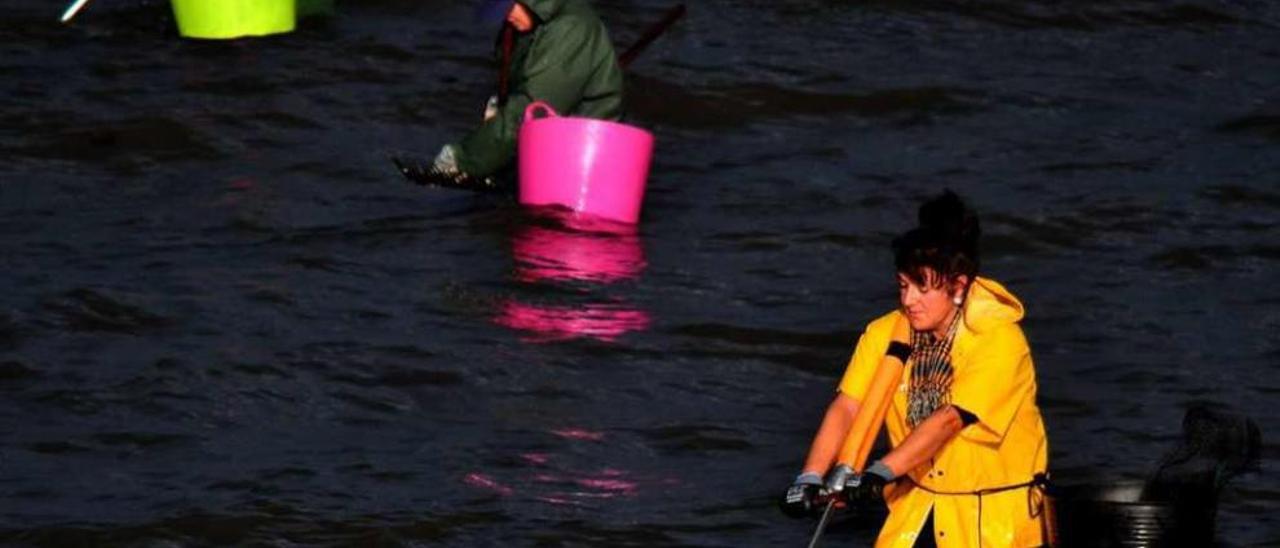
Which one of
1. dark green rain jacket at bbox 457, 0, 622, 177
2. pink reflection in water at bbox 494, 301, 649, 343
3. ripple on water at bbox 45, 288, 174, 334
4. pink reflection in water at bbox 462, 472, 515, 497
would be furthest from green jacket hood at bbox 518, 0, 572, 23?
pink reflection in water at bbox 462, 472, 515, 497

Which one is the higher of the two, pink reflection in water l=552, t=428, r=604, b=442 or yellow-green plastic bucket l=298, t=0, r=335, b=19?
yellow-green plastic bucket l=298, t=0, r=335, b=19

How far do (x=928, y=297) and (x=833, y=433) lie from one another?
45cm

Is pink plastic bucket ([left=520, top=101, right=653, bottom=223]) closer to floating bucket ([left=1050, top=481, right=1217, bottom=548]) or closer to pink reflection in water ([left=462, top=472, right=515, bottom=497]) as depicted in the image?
pink reflection in water ([left=462, top=472, right=515, bottom=497])

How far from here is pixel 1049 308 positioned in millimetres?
11531

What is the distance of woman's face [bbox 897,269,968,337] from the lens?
20.9ft

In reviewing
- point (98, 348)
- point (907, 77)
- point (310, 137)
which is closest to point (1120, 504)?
point (98, 348)

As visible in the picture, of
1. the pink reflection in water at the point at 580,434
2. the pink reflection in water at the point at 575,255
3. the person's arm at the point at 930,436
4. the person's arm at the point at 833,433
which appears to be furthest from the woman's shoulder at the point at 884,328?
the pink reflection in water at the point at 575,255

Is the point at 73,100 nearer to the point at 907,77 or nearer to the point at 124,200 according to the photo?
the point at 124,200

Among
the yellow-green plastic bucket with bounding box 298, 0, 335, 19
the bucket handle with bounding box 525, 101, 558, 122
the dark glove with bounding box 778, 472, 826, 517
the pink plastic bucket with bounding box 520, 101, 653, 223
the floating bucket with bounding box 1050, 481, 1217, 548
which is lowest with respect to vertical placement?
the yellow-green plastic bucket with bounding box 298, 0, 335, 19

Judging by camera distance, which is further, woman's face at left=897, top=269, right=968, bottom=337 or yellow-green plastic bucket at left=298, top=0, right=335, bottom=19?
yellow-green plastic bucket at left=298, top=0, right=335, bottom=19

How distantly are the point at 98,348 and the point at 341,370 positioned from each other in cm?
104

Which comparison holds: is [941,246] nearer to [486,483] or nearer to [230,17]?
[486,483]

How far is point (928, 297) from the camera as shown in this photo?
6.37 meters

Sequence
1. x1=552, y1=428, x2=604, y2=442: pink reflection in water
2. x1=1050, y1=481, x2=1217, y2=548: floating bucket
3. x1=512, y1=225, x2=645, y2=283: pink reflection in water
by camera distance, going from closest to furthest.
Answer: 1. x1=1050, y1=481, x2=1217, y2=548: floating bucket
2. x1=552, y1=428, x2=604, y2=442: pink reflection in water
3. x1=512, y1=225, x2=645, y2=283: pink reflection in water
